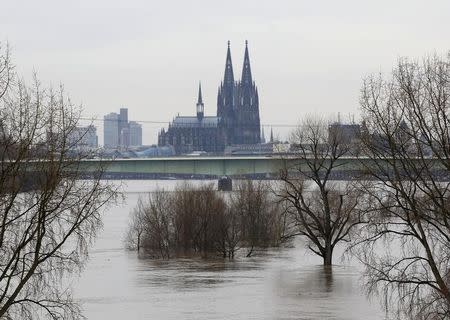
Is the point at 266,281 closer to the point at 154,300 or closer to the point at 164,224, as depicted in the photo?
the point at 154,300

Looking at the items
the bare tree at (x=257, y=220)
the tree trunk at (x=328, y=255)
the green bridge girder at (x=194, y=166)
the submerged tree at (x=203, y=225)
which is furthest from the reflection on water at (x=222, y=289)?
the green bridge girder at (x=194, y=166)

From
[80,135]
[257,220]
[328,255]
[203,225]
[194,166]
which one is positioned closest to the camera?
[80,135]

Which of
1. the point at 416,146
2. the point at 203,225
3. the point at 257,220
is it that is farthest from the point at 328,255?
the point at 416,146

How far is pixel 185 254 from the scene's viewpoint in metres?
48.9

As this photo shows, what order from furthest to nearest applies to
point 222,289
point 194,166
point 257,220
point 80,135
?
point 194,166, point 257,220, point 222,289, point 80,135

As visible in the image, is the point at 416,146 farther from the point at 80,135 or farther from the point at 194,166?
the point at 194,166

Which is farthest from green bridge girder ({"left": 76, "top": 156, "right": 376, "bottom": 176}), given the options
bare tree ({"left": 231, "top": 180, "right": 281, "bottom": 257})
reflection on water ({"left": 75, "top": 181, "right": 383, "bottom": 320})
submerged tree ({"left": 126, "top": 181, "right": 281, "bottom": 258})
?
reflection on water ({"left": 75, "top": 181, "right": 383, "bottom": 320})

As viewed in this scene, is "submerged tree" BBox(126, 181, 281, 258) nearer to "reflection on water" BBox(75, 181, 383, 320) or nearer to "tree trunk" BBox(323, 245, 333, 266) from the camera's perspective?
"reflection on water" BBox(75, 181, 383, 320)

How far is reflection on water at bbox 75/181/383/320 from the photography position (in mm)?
29234

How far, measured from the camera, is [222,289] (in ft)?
115

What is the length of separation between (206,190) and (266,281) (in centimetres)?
1556

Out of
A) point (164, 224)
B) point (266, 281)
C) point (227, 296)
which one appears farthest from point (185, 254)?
point (227, 296)

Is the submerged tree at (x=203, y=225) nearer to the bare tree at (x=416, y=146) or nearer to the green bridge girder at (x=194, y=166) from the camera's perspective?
the bare tree at (x=416, y=146)

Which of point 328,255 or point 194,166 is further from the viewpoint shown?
point 194,166
